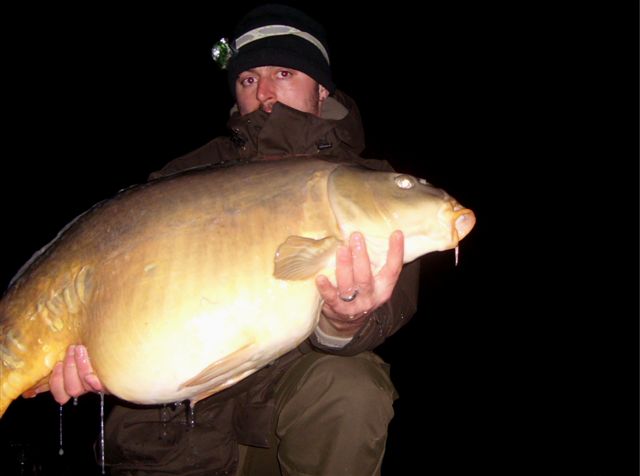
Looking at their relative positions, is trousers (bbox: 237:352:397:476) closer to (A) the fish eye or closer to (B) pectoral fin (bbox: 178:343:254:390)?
(B) pectoral fin (bbox: 178:343:254:390)

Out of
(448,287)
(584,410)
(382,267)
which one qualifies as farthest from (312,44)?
(448,287)

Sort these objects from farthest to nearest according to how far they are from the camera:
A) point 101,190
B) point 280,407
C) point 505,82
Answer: point 505,82
point 101,190
point 280,407

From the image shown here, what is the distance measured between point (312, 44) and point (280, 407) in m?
1.75

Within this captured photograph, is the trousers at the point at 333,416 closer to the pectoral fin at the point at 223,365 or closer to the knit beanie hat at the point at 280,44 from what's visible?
the pectoral fin at the point at 223,365

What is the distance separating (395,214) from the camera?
1548 mm

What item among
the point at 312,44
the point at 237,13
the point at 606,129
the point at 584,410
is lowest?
the point at 584,410

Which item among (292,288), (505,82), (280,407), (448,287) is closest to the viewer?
(292,288)

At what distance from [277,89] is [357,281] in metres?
1.30

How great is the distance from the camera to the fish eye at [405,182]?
5.22 ft

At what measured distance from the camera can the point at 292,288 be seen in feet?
4.79

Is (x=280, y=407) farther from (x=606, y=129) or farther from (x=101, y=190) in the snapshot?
(x=606, y=129)

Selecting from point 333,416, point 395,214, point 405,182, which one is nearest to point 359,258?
point 395,214

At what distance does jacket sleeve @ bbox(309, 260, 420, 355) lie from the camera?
191cm

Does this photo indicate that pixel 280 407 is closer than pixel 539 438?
Yes
